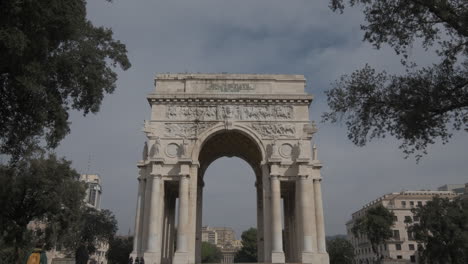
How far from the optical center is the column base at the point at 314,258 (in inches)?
1090

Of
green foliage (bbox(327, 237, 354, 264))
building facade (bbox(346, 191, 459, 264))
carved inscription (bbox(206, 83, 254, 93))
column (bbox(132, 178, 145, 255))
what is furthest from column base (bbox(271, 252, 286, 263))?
green foliage (bbox(327, 237, 354, 264))

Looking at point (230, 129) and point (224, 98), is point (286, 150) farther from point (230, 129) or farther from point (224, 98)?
point (224, 98)

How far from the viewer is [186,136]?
1212 inches

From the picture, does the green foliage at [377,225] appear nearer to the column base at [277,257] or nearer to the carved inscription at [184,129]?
the column base at [277,257]

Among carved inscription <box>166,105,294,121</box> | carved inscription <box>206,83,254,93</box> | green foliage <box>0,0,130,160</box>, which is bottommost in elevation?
green foliage <box>0,0,130,160</box>

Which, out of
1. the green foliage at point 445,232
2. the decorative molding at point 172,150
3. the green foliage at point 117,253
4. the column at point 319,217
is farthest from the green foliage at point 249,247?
the decorative molding at point 172,150

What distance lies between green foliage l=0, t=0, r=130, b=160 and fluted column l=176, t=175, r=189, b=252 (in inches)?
491

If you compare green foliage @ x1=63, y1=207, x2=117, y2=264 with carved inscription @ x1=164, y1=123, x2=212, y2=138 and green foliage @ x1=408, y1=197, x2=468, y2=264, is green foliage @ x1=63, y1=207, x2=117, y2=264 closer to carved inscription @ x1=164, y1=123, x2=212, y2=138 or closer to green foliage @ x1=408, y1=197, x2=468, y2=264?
carved inscription @ x1=164, y1=123, x2=212, y2=138

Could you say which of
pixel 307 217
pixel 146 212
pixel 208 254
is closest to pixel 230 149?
pixel 146 212

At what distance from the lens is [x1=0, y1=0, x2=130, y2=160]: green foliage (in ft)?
41.1

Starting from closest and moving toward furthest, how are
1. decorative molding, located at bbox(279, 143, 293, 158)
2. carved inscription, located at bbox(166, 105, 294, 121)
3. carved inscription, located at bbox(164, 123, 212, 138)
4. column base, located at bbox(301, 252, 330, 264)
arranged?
column base, located at bbox(301, 252, 330, 264)
decorative molding, located at bbox(279, 143, 293, 158)
carved inscription, located at bbox(164, 123, 212, 138)
carved inscription, located at bbox(166, 105, 294, 121)

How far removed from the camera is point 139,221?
29562 millimetres

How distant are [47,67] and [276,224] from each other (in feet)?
62.6

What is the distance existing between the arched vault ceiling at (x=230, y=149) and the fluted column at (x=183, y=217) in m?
4.15
